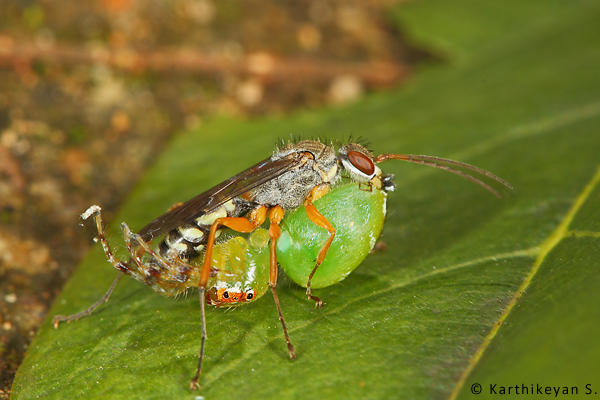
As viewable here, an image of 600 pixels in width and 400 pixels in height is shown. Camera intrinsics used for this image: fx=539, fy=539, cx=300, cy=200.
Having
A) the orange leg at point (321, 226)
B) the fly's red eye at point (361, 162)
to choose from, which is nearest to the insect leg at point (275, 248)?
the orange leg at point (321, 226)

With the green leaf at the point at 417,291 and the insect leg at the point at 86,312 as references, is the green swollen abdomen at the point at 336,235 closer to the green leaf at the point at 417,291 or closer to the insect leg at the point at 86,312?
the green leaf at the point at 417,291

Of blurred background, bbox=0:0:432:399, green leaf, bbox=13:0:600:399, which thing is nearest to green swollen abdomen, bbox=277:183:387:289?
green leaf, bbox=13:0:600:399

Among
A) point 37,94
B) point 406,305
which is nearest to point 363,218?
point 406,305

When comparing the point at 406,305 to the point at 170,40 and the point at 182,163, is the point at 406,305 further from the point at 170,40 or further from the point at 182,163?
the point at 170,40

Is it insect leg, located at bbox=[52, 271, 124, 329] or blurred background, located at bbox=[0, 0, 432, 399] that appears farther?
blurred background, located at bbox=[0, 0, 432, 399]

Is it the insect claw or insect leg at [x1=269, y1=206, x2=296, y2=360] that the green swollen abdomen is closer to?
insect leg at [x1=269, y1=206, x2=296, y2=360]

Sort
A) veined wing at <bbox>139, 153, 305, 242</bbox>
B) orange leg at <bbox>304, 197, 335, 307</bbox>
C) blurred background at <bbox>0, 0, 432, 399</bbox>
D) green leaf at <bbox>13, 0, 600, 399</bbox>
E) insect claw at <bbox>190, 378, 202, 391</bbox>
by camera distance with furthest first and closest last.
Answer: blurred background at <bbox>0, 0, 432, 399</bbox> < veined wing at <bbox>139, 153, 305, 242</bbox> < orange leg at <bbox>304, 197, 335, 307</bbox> < insect claw at <bbox>190, 378, 202, 391</bbox> < green leaf at <bbox>13, 0, 600, 399</bbox>
